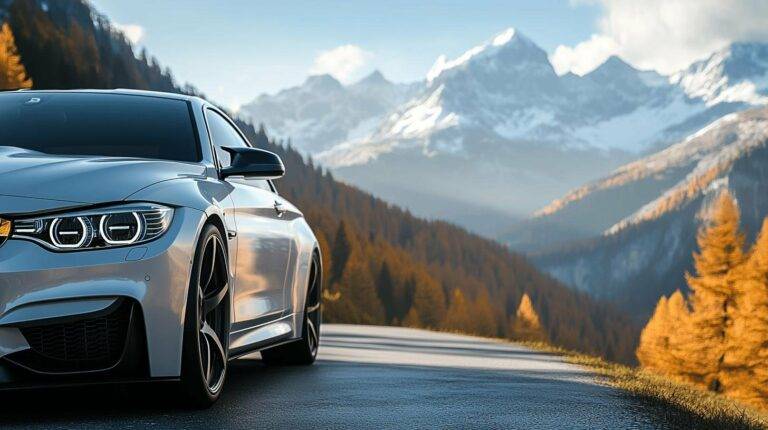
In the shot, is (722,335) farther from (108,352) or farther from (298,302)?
(108,352)

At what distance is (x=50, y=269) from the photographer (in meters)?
4.27

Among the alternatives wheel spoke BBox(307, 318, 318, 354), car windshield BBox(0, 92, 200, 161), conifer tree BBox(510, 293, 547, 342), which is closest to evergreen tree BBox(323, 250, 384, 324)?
conifer tree BBox(510, 293, 547, 342)

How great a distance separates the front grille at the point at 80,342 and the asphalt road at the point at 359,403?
29 centimetres

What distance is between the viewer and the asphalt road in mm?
4902

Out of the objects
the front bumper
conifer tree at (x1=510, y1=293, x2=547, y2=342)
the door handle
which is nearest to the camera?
the front bumper

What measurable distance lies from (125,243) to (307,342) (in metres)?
3.70

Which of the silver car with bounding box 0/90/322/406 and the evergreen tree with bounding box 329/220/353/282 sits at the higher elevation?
the silver car with bounding box 0/90/322/406

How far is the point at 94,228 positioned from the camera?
4.45 m

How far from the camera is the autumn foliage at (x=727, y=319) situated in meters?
31.5

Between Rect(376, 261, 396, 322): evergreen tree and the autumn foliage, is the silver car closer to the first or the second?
the autumn foliage

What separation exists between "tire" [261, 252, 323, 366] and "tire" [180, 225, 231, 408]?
247cm

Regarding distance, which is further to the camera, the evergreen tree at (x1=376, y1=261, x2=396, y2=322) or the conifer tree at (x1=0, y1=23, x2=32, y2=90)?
the evergreen tree at (x1=376, y1=261, x2=396, y2=322)

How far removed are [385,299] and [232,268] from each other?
83420 mm

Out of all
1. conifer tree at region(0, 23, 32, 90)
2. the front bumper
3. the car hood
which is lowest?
the front bumper
